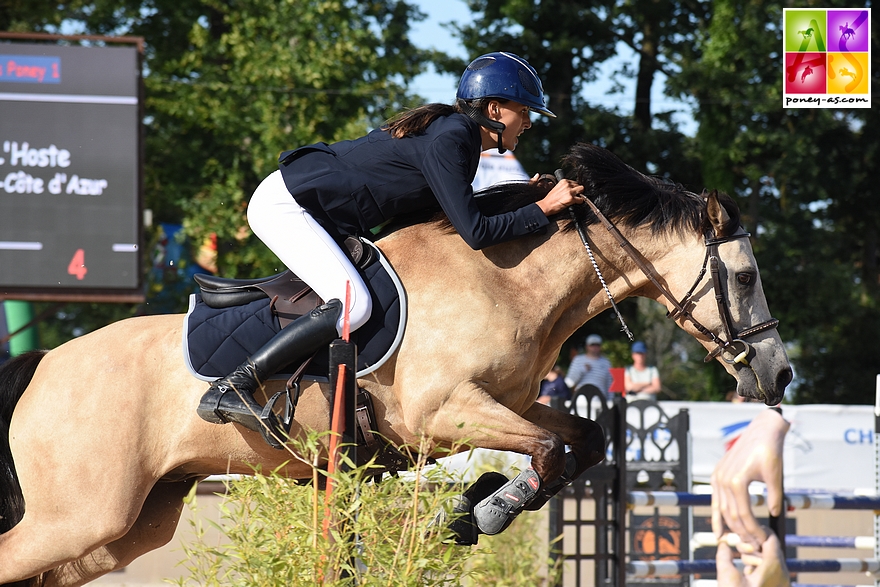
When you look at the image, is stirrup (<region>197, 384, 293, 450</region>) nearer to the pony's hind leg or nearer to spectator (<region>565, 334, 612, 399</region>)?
the pony's hind leg

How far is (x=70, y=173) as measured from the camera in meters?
8.08

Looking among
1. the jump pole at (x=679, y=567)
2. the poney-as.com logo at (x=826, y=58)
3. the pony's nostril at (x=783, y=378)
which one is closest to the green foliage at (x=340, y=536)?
the pony's nostril at (x=783, y=378)

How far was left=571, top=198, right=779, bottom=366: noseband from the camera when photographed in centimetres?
351

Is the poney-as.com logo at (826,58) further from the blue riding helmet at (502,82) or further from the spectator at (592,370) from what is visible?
the blue riding helmet at (502,82)

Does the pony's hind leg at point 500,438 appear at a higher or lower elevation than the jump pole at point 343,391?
A: lower

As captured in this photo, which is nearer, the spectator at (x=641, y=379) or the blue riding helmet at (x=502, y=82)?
the blue riding helmet at (x=502, y=82)

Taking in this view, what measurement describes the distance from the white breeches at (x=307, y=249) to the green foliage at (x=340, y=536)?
793 mm

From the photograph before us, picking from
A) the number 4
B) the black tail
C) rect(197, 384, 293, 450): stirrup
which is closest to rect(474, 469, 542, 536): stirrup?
rect(197, 384, 293, 450): stirrup

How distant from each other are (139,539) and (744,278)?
101 inches

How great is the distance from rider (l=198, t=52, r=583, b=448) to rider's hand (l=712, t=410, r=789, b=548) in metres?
1.99

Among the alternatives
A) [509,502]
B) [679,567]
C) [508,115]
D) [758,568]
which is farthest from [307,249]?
[679,567]

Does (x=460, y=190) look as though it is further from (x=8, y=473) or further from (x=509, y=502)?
Answer: (x=8, y=473)

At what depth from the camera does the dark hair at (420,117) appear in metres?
3.48

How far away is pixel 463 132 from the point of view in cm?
337
